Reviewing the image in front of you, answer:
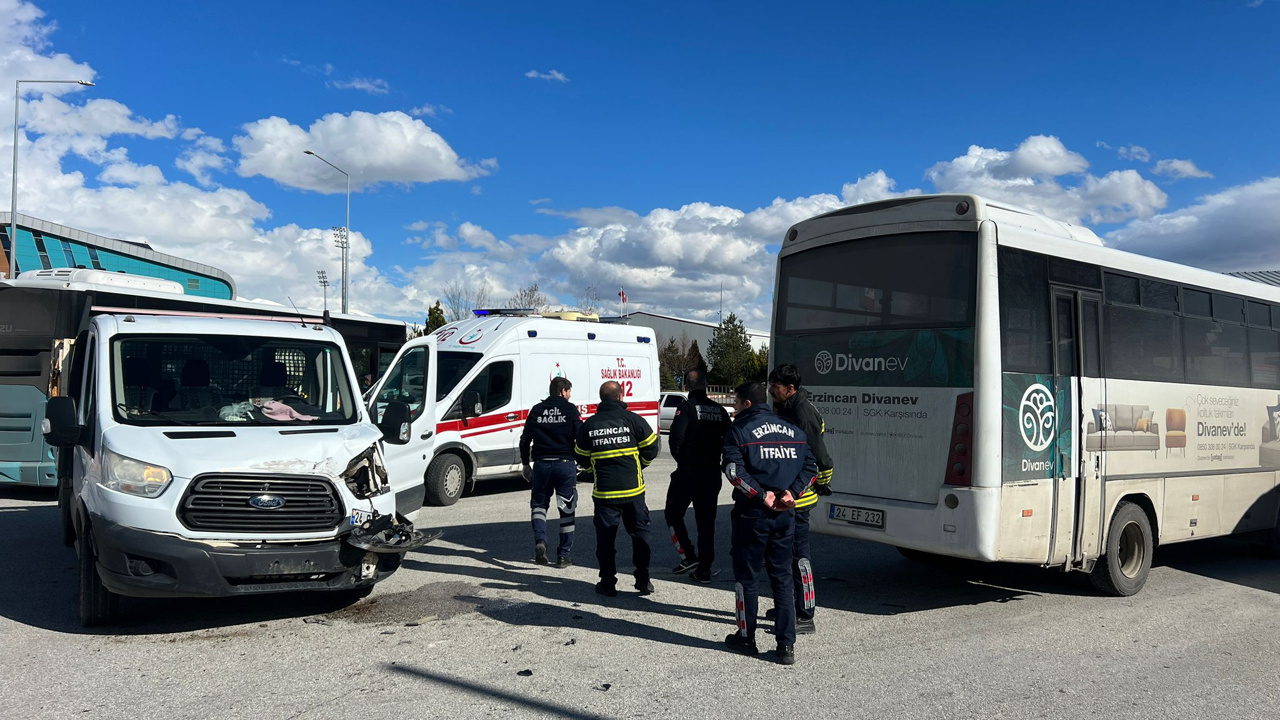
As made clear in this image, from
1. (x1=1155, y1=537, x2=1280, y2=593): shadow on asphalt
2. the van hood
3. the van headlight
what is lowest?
(x1=1155, y1=537, x2=1280, y2=593): shadow on asphalt

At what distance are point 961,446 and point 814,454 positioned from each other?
43.4 inches

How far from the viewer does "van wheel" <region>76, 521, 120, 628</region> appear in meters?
5.98

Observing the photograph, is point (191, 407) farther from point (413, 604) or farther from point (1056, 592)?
point (1056, 592)

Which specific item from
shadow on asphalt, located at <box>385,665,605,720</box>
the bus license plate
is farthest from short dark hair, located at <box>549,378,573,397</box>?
shadow on asphalt, located at <box>385,665,605,720</box>

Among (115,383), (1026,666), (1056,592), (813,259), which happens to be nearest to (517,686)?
(1026,666)

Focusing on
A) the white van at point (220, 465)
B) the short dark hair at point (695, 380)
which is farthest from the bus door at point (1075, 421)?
the white van at point (220, 465)

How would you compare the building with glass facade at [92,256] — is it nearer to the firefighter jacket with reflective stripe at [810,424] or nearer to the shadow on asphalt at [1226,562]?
the firefighter jacket with reflective stripe at [810,424]

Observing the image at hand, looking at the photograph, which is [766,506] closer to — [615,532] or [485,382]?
[615,532]

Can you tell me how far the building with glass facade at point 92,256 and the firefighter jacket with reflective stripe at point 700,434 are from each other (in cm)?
3465

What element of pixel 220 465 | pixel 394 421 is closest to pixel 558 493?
pixel 394 421

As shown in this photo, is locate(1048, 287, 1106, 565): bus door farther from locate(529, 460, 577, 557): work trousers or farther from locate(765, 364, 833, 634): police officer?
locate(529, 460, 577, 557): work trousers

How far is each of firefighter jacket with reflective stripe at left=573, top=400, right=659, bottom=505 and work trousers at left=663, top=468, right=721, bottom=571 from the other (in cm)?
62

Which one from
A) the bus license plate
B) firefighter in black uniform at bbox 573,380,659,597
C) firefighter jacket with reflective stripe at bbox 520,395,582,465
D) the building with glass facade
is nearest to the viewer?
the bus license plate

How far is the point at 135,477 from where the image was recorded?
18.6 ft
